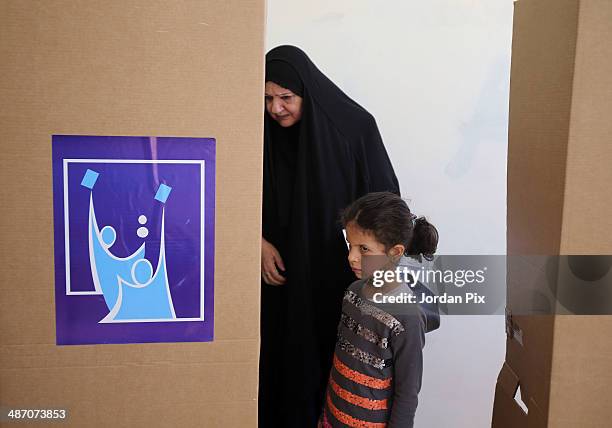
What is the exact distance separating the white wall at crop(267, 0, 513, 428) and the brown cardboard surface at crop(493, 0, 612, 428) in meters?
0.74

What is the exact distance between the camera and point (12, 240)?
85cm

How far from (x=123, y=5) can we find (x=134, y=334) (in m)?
0.45

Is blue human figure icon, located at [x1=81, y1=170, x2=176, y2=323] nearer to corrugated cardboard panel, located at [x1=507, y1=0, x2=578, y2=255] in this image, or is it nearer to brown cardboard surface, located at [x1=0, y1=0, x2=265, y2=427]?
brown cardboard surface, located at [x1=0, y1=0, x2=265, y2=427]

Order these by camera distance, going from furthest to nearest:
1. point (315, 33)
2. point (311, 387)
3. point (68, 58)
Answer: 1. point (315, 33)
2. point (311, 387)
3. point (68, 58)

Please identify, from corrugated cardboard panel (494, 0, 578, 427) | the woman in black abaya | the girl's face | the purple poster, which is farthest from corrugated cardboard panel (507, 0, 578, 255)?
the purple poster

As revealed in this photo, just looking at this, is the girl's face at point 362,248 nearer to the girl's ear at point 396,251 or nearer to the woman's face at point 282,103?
the girl's ear at point 396,251

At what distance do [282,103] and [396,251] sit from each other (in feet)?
1.63

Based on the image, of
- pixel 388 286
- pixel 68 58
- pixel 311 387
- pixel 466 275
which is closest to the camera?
pixel 68 58

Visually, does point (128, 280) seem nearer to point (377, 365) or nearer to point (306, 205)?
point (377, 365)

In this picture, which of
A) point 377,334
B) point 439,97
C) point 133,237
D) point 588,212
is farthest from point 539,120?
point 439,97

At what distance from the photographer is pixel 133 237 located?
88 cm

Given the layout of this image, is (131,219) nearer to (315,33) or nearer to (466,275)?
(466,275)

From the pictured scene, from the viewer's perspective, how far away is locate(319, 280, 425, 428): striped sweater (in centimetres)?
115

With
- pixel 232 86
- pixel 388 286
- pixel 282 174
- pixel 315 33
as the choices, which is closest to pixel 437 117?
pixel 315 33
